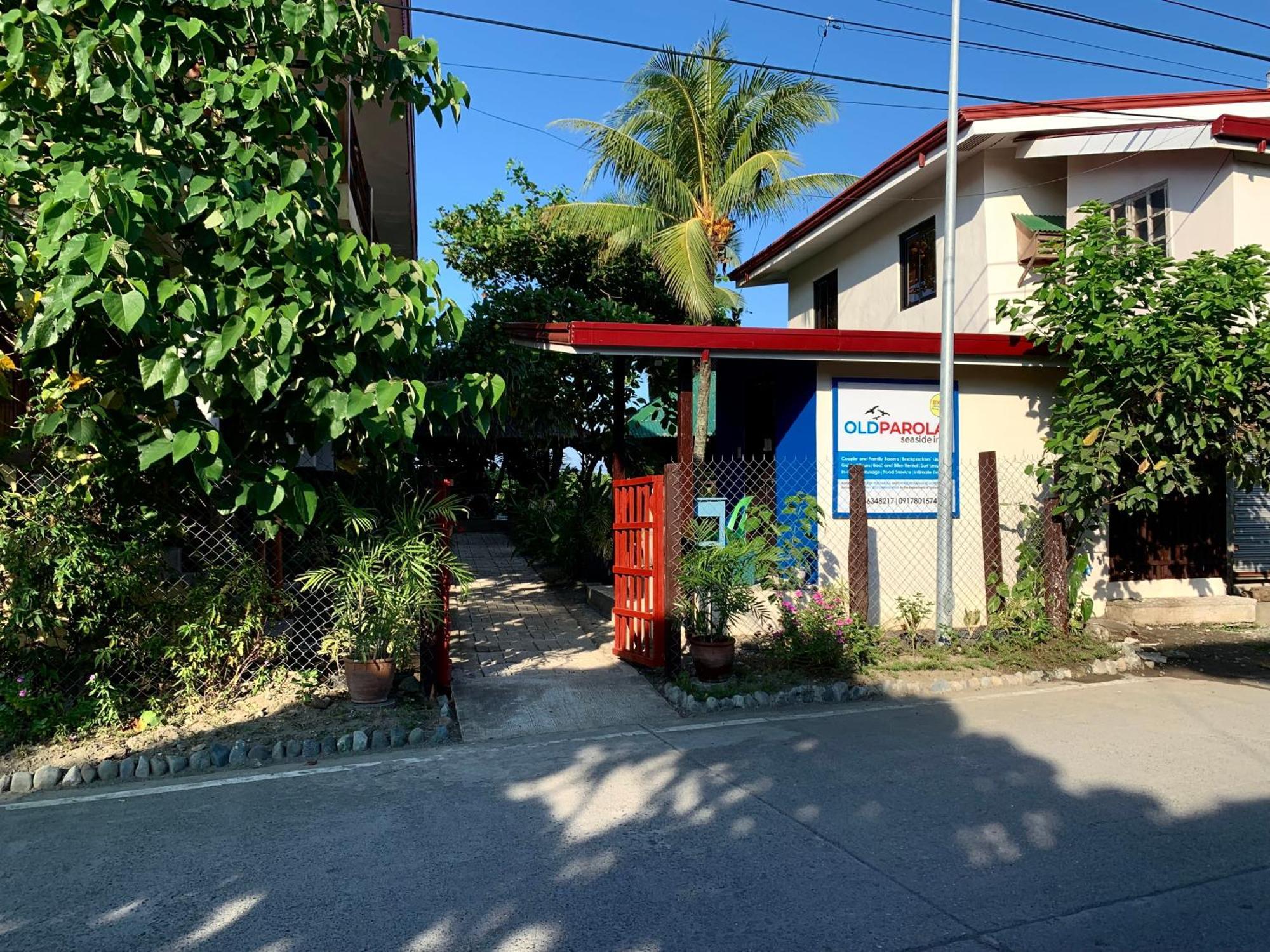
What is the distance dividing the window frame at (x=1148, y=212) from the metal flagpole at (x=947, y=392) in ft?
10.7

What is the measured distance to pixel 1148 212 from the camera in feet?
35.3

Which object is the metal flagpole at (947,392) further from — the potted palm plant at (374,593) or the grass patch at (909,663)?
the potted palm plant at (374,593)

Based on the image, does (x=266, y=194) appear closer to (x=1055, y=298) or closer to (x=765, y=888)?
(x=765, y=888)

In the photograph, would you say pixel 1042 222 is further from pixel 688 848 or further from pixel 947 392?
pixel 688 848

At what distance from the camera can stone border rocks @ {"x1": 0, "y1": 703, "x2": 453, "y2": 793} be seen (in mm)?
5199

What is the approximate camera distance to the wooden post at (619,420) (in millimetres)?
10055

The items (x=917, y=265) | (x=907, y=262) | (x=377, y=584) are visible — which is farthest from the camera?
(x=907, y=262)

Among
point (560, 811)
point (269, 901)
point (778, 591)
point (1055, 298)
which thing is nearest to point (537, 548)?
point (778, 591)

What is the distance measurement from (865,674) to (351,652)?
3.97m

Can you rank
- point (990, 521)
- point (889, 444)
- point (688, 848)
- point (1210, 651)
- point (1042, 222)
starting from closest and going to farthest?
point (688, 848), point (990, 521), point (1210, 651), point (889, 444), point (1042, 222)

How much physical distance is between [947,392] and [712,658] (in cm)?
339

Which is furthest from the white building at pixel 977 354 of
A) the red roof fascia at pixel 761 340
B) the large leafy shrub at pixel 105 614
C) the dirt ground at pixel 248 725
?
the large leafy shrub at pixel 105 614

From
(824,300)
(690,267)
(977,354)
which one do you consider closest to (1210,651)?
(977,354)

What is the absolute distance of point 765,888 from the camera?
3801 millimetres
